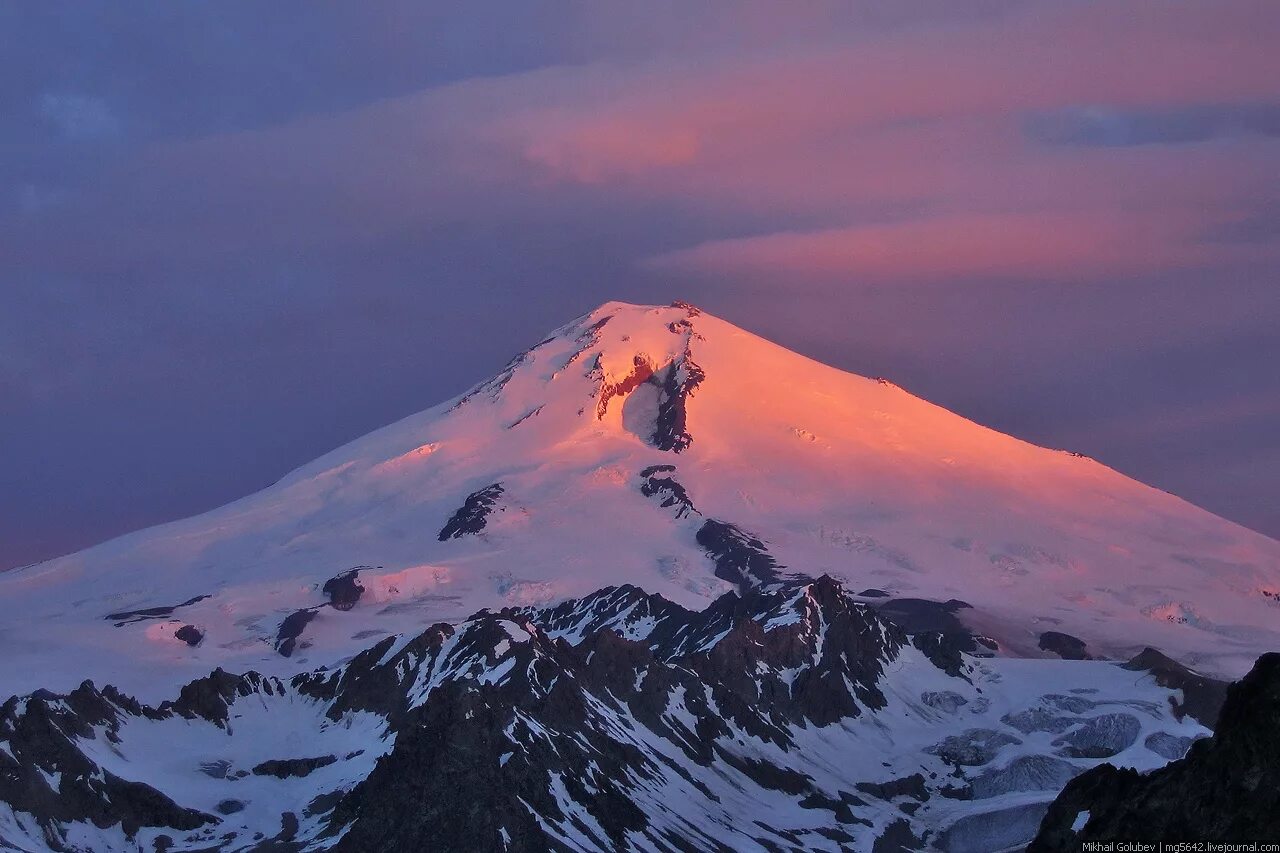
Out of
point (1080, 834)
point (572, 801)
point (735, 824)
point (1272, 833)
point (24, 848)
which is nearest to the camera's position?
point (1272, 833)

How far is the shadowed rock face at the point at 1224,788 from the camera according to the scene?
83.9 m

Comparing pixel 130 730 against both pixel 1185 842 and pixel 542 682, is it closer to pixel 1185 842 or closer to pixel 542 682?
pixel 542 682

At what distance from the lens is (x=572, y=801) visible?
172000 millimetres

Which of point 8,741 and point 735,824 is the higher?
point 8,741

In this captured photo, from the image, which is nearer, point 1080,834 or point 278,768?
point 1080,834

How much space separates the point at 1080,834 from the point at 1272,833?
1090cm

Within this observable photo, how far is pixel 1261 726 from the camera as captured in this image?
280 ft

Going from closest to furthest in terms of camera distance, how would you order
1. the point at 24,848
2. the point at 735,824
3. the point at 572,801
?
the point at 24,848 → the point at 572,801 → the point at 735,824

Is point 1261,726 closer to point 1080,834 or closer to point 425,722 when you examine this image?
point 1080,834

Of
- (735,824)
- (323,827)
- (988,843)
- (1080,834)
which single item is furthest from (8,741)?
(1080,834)

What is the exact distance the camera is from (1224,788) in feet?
282

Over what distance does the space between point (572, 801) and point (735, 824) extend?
81.2 ft

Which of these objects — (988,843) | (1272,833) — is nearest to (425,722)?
(988,843)

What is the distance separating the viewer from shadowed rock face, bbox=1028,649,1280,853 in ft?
275
